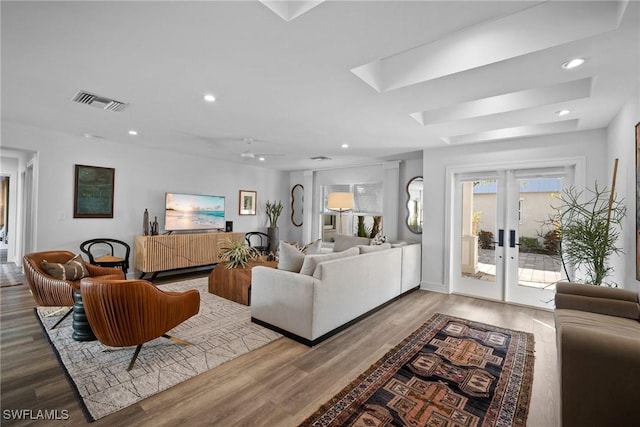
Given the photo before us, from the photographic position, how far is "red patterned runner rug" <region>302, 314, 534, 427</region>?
1869 millimetres

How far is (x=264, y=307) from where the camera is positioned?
322cm

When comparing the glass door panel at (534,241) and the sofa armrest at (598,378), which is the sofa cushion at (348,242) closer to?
the glass door panel at (534,241)

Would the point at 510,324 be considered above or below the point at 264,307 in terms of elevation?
below

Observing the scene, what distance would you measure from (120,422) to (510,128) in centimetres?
505

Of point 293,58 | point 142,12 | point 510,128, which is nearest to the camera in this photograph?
point 142,12

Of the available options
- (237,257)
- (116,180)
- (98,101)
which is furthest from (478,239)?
(116,180)

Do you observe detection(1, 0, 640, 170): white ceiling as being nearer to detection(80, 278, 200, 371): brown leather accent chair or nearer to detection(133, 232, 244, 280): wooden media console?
detection(80, 278, 200, 371): brown leather accent chair

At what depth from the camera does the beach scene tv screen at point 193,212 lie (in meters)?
5.62

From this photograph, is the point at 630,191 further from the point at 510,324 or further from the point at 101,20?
the point at 101,20

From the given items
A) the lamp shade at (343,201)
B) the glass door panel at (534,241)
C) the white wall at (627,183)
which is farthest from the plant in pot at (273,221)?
the white wall at (627,183)

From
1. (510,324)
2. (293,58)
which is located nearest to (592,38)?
(293,58)

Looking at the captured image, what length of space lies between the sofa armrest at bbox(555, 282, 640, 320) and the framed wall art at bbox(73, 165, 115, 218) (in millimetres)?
6413

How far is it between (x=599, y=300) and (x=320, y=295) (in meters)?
2.44

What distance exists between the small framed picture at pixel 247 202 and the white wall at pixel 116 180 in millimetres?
133
